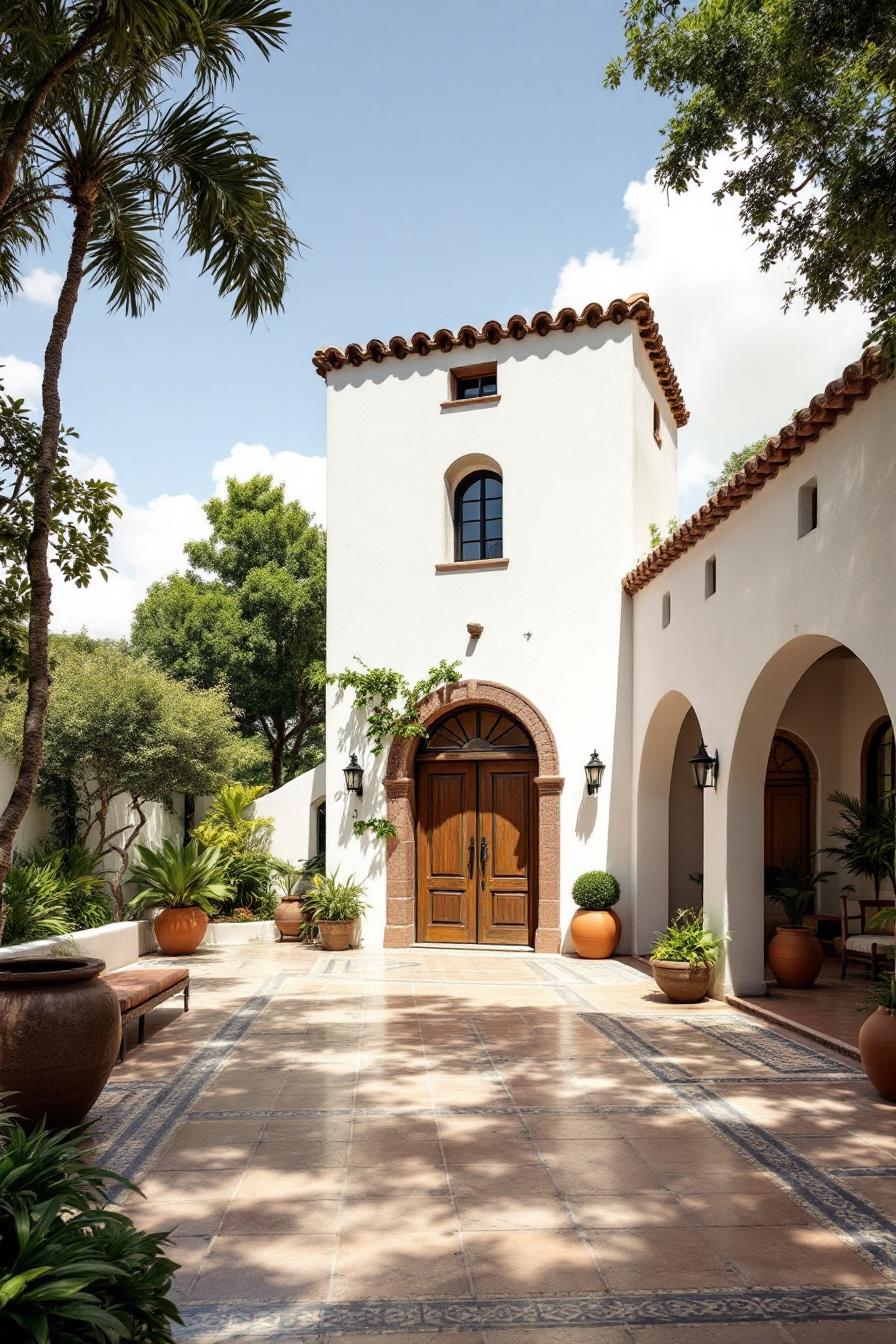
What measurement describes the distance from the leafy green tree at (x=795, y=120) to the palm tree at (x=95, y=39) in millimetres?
2466

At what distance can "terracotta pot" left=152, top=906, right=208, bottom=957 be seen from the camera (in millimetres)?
12977

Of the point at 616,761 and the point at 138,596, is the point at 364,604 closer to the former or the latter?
the point at 616,761

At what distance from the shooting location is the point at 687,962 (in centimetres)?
943

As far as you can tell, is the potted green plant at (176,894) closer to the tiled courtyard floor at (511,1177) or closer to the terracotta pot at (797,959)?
the tiled courtyard floor at (511,1177)

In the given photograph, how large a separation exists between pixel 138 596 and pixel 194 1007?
58.2 feet

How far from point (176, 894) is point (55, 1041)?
8.09 metres

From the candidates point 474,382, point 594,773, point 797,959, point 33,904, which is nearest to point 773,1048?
point 797,959

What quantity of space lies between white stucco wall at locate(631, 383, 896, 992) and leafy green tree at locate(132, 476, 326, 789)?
37.4 feet

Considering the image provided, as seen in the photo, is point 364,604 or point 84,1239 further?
point 364,604

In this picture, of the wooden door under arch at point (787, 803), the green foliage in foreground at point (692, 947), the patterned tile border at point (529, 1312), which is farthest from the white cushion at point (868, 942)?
the patterned tile border at point (529, 1312)

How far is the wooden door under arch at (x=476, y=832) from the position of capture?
44.2 ft

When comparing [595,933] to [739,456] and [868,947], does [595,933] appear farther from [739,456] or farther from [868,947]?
[739,456]

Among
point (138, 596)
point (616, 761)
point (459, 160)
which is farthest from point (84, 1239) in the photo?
point (138, 596)

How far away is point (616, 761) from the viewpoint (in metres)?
13.1
